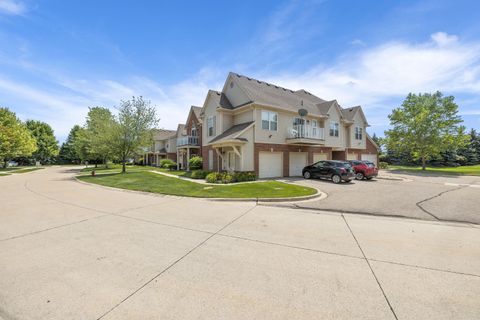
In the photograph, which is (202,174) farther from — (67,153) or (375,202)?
(67,153)

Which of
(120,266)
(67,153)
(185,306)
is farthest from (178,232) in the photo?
(67,153)

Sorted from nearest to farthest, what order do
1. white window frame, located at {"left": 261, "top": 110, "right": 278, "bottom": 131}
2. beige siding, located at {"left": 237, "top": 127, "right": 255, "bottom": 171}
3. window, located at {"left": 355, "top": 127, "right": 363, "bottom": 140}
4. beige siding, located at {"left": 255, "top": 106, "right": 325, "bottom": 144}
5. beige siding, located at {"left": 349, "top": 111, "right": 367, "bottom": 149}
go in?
beige siding, located at {"left": 237, "top": 127, "right": 255, "bottom": 171} < beige siding, located at {"left": 255, "top": 106, "right": 325, "bottom": 144} < white window frame, located at {"left": 261, "top": 110, "right": 278, "bottom": 131} < beige siding, located at {"left": 349, "top": 111, "right": 367, "bottom": 149} < window, located at {"left": 355, "top": 127, "right": 363, "bottom": 140}

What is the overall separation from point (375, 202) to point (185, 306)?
9.63 meters

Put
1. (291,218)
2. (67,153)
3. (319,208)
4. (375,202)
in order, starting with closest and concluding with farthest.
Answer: (291,218) < (319,208) < (375,202) < (67,153)

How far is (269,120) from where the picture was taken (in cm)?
1883

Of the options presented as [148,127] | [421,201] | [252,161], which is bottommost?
[421,201]

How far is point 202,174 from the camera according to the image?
1869cm

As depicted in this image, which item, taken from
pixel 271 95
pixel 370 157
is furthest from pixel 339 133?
pixel 370 157

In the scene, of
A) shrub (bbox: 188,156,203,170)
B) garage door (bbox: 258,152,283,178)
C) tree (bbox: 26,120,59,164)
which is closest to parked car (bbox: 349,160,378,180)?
garage door (bbox: 258,152,283,178)

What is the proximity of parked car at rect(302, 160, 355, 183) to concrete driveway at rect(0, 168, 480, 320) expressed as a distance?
9136 mm

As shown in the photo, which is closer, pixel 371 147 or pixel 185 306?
pixel 185 306

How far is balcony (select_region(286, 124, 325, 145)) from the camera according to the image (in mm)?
19147

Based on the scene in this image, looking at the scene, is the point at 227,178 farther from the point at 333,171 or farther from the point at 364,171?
the point at 364,171

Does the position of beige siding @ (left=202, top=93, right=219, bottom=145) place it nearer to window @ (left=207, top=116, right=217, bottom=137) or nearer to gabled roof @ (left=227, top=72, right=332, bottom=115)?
window @ (left=207, top=116, right=217, bottom=137)
